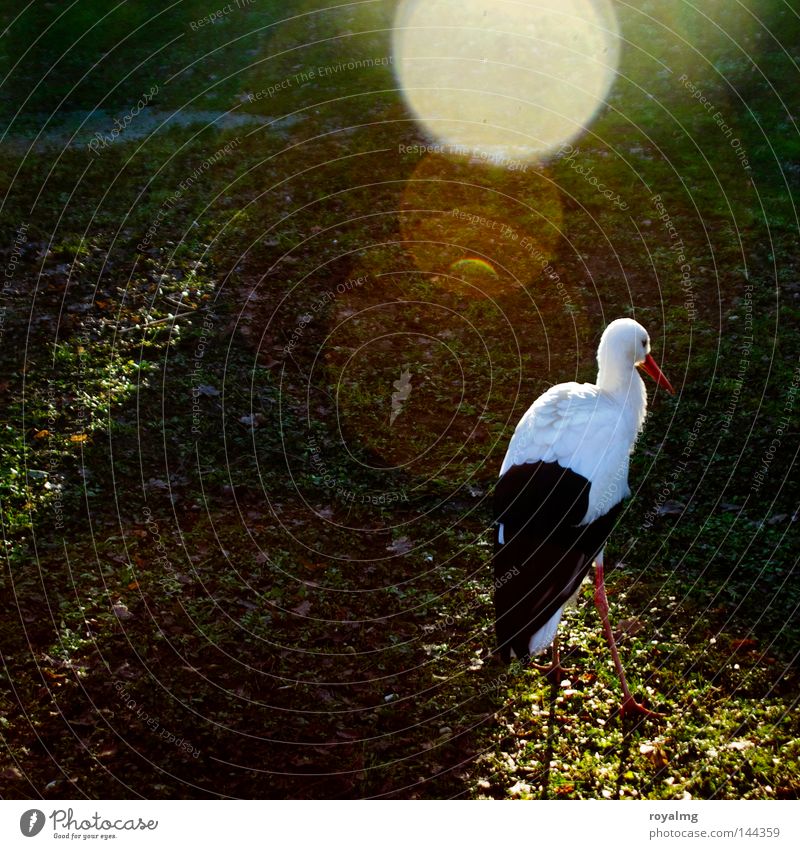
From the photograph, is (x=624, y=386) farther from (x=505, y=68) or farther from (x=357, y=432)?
(x=505, y=68)

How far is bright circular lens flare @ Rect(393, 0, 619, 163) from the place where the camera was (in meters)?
13.2

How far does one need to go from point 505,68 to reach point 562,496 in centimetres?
1259

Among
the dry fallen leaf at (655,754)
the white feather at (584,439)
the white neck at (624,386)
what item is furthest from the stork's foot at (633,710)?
the white neck at (624,386)

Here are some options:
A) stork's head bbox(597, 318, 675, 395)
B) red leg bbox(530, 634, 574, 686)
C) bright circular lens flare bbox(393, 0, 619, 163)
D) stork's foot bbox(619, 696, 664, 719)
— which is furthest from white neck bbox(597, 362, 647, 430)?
bright circular lens flare bbox(393, 0, 619, 163)

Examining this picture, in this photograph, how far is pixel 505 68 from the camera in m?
15.3

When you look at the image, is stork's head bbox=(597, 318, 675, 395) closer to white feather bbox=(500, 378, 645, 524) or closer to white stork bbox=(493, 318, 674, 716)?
white stork bbox=(493, 318, 674, 716)

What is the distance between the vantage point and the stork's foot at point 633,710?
5250 millimetres

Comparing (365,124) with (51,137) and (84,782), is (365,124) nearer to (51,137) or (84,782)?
(51,137)

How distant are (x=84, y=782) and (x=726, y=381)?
268 inches

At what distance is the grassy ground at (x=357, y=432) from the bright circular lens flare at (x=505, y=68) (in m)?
0.72

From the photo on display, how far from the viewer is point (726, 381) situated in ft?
27.0

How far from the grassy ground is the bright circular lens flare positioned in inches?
28.3

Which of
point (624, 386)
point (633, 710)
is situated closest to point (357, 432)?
point (624, 386)

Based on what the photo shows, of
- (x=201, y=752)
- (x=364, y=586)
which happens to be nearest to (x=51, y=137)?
(x=364, y=586)
